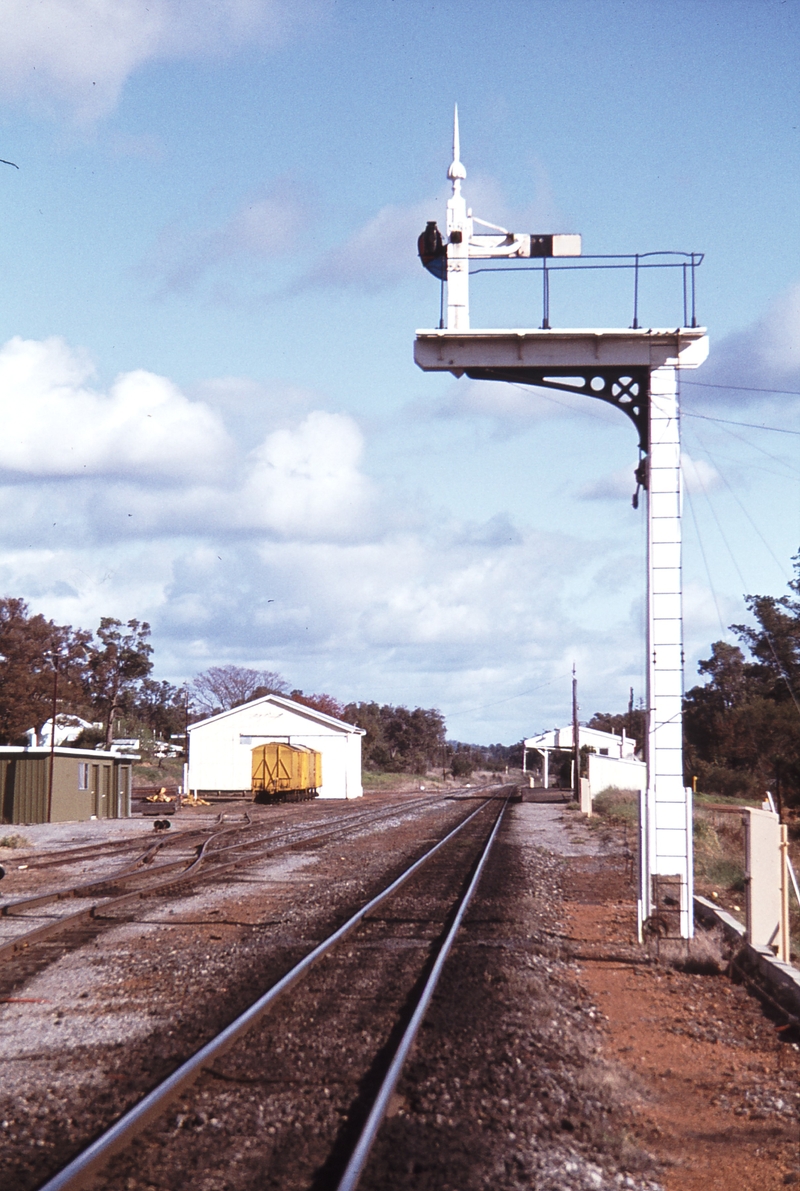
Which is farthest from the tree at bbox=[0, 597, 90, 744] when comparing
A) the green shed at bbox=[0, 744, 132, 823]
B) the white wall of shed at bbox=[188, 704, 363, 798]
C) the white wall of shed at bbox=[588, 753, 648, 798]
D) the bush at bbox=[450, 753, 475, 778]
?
the bush at bbox=[450, 753, 475, 778]

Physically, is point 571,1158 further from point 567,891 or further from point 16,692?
point 16,692

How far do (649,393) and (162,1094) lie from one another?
8.97 meters

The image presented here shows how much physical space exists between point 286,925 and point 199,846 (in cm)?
1262

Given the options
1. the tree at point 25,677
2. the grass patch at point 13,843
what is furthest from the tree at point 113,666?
the grass patch at point 13,843

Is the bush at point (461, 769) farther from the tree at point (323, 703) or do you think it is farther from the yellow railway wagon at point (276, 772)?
the yellow railway wagon at point (276, 772)

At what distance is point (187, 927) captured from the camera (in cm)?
1282

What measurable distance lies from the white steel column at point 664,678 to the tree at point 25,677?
54.6 meters

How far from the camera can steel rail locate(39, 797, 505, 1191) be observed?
4.96 meters

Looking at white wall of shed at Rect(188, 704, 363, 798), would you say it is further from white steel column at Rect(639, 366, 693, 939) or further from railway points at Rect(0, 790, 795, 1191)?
white steel column at Rect(639, 366, 693, 939)

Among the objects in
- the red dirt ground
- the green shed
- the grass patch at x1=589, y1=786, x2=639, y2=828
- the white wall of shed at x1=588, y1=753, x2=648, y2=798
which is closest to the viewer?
the red dirt ground

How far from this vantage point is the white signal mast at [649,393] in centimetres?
1198

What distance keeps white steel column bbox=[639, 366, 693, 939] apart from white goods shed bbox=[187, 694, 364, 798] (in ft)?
172

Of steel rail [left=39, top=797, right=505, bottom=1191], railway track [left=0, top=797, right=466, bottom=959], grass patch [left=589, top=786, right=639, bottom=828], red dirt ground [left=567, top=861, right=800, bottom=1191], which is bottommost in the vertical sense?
grass patch [left=589, top=786, right=639, bottom=828]

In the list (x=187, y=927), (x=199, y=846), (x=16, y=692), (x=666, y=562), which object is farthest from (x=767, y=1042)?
(x=16, y=692)
